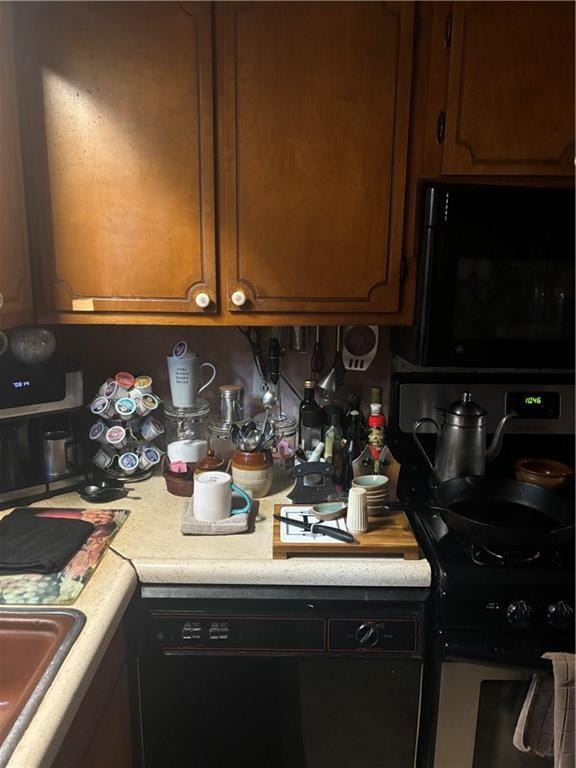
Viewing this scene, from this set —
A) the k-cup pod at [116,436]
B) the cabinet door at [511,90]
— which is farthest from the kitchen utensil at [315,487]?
the cabinet door at [511,90]

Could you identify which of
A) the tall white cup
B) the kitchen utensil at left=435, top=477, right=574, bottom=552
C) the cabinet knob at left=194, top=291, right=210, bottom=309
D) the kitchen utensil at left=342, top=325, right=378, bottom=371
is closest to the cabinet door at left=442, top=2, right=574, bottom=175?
the kitchen utensil at left=342, top=325, right=378, bottom=371

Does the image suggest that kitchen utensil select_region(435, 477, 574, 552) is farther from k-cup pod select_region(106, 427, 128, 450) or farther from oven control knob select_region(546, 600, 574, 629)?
k-cup pod select_region(106, 427, 128, 450)

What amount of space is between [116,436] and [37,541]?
40 centimetres

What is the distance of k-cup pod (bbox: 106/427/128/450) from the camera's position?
5.20 ft

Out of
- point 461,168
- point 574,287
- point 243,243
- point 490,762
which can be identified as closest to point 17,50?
point 243,243

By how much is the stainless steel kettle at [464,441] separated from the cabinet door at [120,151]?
683mm

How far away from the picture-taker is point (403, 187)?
1376 mm

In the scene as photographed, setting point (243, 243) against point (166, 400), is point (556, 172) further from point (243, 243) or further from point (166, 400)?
point (166, 400)

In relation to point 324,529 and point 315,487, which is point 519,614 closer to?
point 324,529

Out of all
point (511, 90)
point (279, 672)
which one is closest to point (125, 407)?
point (279, 672)

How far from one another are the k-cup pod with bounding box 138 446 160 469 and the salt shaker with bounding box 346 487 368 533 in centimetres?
62

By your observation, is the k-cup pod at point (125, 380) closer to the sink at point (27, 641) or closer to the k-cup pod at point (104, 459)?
the k-cup pod at point (104, 459)

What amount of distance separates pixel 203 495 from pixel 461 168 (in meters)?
0.96

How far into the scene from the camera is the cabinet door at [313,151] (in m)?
1.31
